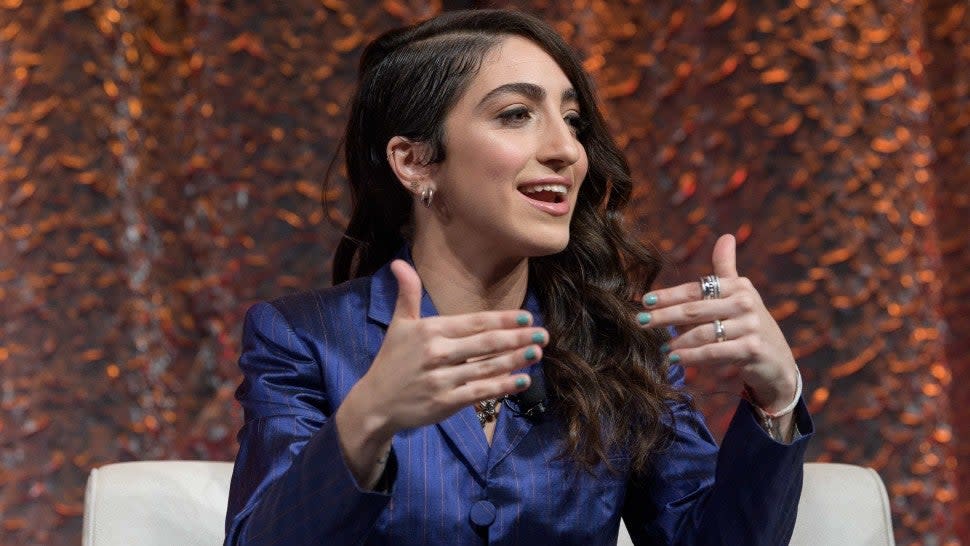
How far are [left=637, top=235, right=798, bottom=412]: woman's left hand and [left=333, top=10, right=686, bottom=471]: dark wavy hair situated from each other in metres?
0.24

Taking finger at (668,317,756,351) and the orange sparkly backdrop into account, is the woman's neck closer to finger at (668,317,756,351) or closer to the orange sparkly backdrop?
finger at (668,317,756,351)

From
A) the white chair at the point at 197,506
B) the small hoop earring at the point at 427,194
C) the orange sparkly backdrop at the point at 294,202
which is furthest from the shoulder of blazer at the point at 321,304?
the orange sparkly backdrop at the point at 294,202

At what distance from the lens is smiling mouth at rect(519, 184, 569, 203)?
57.3 inches

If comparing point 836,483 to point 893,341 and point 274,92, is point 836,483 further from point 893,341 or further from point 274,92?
point 274,92

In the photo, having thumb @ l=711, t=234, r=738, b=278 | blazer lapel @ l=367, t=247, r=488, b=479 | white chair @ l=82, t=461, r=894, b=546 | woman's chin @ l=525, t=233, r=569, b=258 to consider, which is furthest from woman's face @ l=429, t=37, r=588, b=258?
white chair @ l=82, t=461, r=894, b=546

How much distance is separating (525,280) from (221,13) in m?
0.95

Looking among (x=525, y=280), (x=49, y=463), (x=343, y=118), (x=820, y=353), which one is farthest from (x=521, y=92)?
(x=49, y=463)

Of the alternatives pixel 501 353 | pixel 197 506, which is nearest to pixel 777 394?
pixel 501 353

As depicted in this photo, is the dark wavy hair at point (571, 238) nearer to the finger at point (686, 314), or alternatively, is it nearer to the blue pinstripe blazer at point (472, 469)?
the blue pinstripe blazer at point (472, 469)

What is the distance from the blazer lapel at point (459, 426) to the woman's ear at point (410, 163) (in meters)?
0.14

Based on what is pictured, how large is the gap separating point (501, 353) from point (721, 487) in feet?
1.16

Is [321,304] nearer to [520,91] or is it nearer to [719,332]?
[520,91]

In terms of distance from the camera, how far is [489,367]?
1.08m

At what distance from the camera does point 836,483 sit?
1.56 metres
